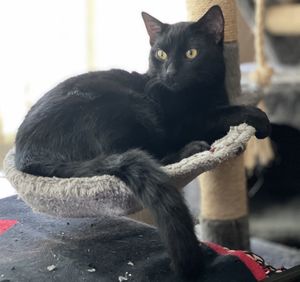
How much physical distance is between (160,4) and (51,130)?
122cm

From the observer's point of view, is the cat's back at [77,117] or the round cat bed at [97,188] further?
the cat's back at [77,117]

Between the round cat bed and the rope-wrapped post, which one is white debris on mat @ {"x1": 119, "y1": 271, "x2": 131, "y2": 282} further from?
the rope-wrapped post

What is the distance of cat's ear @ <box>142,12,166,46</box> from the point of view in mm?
1089

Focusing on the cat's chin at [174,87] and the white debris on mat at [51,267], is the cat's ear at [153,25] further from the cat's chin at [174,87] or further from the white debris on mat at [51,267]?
the white debris on mat at [51,267]

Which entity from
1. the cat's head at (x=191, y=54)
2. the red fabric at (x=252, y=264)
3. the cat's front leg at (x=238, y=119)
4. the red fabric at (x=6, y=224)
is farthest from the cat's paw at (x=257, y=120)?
the red fabric at (x=6, y=224)

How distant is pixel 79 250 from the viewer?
889 mm

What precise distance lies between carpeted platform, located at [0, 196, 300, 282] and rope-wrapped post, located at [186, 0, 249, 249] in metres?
0.36

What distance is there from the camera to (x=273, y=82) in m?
1.70

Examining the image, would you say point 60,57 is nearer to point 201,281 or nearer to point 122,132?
point 122,132

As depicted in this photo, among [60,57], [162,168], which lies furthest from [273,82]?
[162,168]

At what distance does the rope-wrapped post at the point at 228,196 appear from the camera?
3.99 ft

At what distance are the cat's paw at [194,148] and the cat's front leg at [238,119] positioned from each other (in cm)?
6

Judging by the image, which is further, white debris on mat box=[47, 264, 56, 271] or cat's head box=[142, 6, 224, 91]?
cat's head box=[142, 6, 224, 91]

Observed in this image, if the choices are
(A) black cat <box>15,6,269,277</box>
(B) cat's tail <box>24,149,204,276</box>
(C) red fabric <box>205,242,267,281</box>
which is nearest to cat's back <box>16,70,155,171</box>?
(A) black cat <box>15,6,269,277</box>
